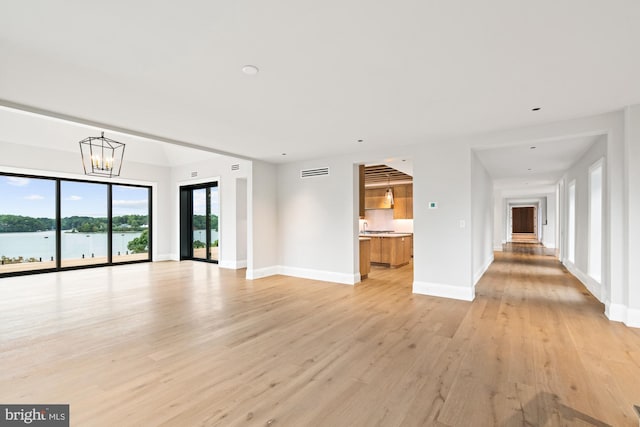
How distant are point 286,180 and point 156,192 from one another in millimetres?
4717

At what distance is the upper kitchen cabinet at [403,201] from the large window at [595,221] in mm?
4533

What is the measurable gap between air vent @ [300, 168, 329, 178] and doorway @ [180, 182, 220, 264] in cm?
298

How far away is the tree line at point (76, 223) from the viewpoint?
21.9 ft

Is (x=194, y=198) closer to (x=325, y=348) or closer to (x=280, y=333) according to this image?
(x=280, y=333)

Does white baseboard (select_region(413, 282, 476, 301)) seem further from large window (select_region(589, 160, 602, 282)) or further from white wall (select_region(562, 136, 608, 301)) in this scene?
large window (select_region(589, 160, 602, 282))

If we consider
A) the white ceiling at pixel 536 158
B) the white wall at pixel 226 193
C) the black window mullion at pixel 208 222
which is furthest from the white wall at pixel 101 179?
the white ceiling at pixel 536 158

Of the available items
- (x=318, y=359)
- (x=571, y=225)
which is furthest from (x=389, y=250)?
(x=318, y=359)

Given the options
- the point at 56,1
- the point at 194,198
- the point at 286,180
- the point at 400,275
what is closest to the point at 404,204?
the point at 400,275

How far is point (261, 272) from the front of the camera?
260 inches

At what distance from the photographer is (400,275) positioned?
6.84 metres

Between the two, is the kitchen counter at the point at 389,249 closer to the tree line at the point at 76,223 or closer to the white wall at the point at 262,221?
the white wall at the point at 262,221

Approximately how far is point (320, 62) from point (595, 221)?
595 centimetres

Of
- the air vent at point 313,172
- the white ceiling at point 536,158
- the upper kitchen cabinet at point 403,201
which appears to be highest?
the white ceiling at point 536,158

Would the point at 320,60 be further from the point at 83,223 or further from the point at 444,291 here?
the point at 83,223
